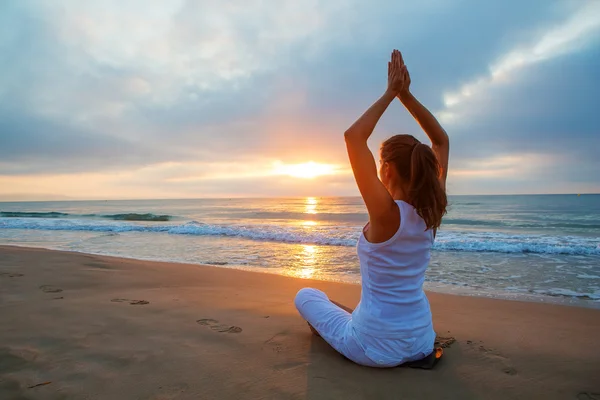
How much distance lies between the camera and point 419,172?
1.87 metres

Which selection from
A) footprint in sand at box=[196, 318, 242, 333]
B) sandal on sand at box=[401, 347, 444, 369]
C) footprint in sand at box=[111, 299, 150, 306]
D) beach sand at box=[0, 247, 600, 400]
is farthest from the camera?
footprint in sand at box=[111, 299, 150, 306]

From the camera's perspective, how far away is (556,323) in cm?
399

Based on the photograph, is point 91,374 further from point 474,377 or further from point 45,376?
point 474,377

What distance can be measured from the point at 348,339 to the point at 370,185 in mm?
1218

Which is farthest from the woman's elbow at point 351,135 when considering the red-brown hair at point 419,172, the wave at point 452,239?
the wave at point 452,239

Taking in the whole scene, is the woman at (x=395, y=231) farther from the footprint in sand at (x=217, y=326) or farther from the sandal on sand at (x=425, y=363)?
the footprint in sand at (x=217, y=326)

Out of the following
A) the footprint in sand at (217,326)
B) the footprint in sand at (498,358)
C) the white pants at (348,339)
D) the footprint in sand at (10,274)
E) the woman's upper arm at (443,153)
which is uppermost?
the woman's upper arm at (443,153)

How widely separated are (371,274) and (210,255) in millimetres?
8709

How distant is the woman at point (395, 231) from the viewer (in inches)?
72.6

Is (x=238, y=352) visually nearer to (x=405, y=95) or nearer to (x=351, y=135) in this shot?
(x=351, y=135)

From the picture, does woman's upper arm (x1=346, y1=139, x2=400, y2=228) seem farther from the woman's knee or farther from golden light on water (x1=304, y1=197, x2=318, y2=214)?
golden light on water (x1=304, y1=197, x2=318, y2=214)

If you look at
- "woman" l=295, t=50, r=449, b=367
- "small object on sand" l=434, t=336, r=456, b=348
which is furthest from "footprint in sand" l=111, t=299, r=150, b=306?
"small object on sand" l=434, t=336, r=456, b=348

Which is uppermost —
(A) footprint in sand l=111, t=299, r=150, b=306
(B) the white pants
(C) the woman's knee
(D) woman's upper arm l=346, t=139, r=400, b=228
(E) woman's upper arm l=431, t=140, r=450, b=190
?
(E) woman's upper arm l=431, t=140, r=450, b=190

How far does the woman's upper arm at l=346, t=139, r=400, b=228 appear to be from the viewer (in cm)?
179
